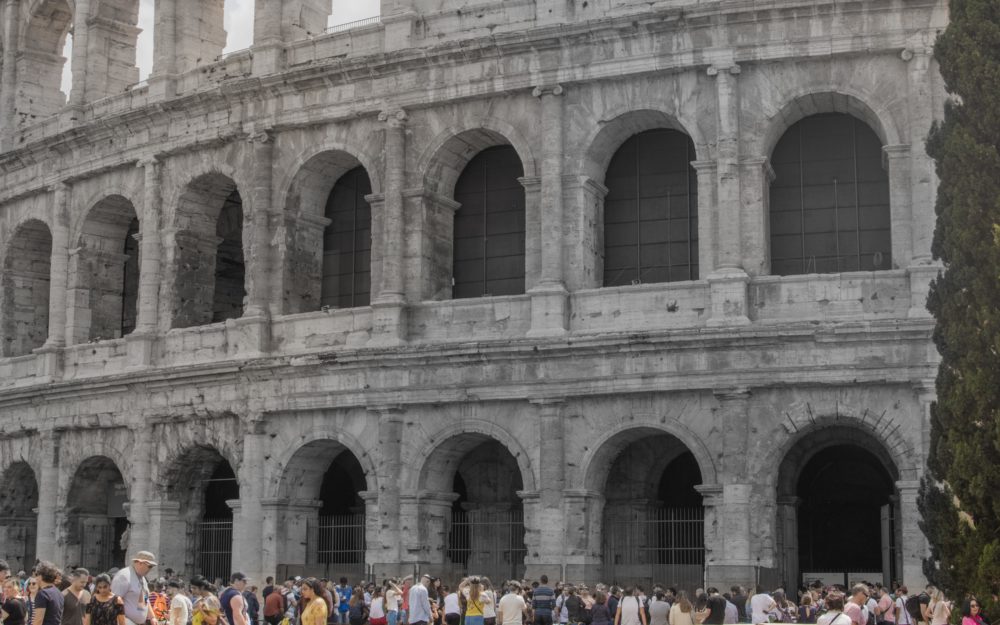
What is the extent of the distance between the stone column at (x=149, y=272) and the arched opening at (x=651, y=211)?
872 centimetres

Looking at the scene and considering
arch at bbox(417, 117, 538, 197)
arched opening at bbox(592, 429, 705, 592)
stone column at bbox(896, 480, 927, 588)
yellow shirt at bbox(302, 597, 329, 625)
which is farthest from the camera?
arch at bbox(417, 117, 538, 197)

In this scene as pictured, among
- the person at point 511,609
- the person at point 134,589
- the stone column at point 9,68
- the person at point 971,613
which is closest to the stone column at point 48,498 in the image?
the stone column at point 9,68

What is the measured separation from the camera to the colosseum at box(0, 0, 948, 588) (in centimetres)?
2334

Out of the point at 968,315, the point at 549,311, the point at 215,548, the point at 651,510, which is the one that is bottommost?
the point at 215,548

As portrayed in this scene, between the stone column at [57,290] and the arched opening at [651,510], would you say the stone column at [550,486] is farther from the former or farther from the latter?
the stone column at [57,290]

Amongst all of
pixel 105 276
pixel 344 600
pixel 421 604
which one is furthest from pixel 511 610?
pixel 105 276

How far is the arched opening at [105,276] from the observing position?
30766 millimetres

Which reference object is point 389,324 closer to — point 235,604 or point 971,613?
point 235,604

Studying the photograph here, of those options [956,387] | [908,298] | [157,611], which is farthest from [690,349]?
[157,611]

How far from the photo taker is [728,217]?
23.9m

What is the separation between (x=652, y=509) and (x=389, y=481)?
432 centimetres

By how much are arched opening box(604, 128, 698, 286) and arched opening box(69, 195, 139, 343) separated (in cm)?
996

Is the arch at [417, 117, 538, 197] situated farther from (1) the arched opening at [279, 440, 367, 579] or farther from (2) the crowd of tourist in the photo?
(2) the crowd of tourist

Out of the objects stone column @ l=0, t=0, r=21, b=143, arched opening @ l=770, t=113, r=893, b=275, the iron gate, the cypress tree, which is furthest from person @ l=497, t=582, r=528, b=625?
stone column @ l=0, t=0, r=21, b=143
